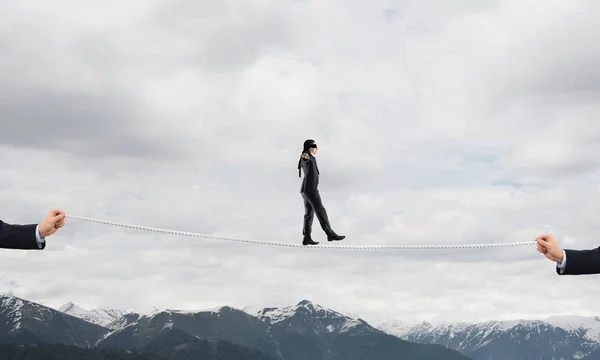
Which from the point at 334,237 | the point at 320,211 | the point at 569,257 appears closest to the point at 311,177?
A: the point at 320,211

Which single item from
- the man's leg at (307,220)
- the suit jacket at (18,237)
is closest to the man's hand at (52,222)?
the suit jacket at (18,237)

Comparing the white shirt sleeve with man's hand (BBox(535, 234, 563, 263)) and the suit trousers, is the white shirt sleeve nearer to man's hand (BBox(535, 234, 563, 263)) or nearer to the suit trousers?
man's hand (BBox(535, 234, 563, 263))

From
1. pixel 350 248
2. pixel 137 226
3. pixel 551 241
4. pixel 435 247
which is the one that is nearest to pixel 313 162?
pixel 350 248

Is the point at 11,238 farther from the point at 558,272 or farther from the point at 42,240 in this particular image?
the point at 558,272

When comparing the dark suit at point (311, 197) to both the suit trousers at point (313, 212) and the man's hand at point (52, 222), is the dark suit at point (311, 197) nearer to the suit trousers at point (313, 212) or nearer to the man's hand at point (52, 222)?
the suit trousers at point (313, 212)

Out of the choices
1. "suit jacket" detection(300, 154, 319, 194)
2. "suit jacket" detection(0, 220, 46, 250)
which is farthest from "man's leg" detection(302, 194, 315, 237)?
"suit jacket" detection(0, 220, 46, 250)

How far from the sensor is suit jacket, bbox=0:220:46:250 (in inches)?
399

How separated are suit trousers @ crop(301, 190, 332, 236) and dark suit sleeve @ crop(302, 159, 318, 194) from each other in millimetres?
174

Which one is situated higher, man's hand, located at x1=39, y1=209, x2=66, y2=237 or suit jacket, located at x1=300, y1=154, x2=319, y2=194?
suit jacket, located at x1=300, y1=154, x2=319, y2=194

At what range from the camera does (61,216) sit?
10906mm

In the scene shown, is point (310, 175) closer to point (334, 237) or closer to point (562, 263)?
point (334, 237)

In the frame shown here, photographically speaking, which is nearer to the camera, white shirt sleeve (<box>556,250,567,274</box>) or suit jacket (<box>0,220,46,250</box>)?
suit jacket (<box>0,220,46,250</box>)

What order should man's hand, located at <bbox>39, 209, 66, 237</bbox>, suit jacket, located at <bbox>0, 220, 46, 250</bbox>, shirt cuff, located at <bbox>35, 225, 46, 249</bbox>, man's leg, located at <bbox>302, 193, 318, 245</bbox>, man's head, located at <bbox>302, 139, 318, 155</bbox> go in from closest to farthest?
suit jacket, located at <bbox>0, 220, 46, 250</bbox>
shirt cuff, located at <bbox>35, 225, 46, 249</bbox>
man's hand, located at <bbox>39, 209, 66, 237</bbox>
man's head, located at <bbox>302, 139, 318, 155</bbox>
man's leg, located at <bbox>302, 193, 318, 245</bbox>

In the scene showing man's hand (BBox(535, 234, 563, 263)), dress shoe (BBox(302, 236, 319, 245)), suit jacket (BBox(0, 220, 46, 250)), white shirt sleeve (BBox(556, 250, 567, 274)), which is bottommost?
suit jacket (BBox(0, 220, 46, 250))
